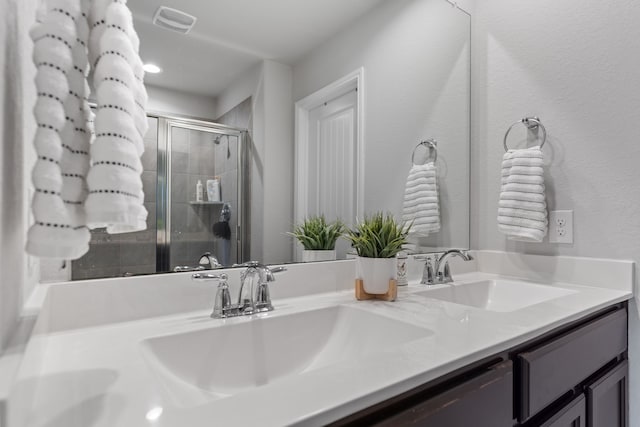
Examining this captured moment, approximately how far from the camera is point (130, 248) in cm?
85

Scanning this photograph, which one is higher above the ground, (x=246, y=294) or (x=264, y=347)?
(x=246, y=294)

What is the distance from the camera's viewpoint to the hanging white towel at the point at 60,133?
41 centimetres

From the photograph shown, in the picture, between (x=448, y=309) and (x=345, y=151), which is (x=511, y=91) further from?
(x=448, y=309)

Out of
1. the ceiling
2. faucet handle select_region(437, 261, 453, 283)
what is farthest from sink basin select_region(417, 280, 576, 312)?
the ceiling

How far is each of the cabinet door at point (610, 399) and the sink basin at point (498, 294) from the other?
26 cm

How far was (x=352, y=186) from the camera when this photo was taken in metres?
1.29

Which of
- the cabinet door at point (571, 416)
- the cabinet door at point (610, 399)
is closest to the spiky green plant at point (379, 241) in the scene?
the cabinet door at point (571, 416)

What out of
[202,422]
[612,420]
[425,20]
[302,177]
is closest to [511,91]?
[425,20]

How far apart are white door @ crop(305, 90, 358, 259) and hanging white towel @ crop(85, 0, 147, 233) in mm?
704

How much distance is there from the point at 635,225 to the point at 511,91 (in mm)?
682

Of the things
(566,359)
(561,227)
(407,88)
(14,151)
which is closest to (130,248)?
(14,151)

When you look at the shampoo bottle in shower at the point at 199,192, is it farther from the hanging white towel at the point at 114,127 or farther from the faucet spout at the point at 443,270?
the faucet spout at the point at 443,270

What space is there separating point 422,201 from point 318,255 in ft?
1.93

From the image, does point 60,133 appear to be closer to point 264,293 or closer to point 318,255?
point 264,293
